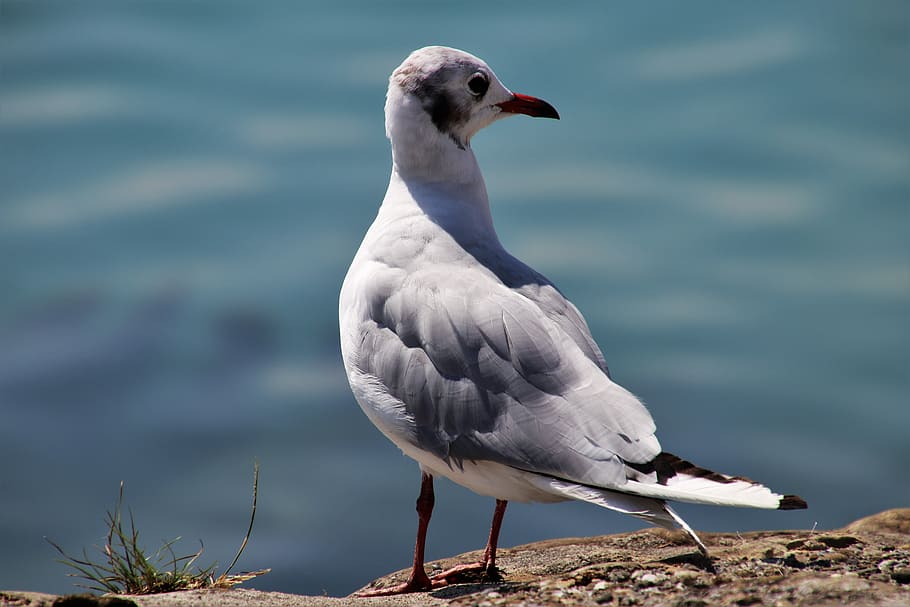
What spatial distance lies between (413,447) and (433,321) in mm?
500

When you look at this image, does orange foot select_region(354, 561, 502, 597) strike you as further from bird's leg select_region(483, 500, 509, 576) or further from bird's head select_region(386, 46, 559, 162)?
bird's head select_region(386, 46, 559, 162)

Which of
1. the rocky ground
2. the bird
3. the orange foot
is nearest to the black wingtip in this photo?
the bird

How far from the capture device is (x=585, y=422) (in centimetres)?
421

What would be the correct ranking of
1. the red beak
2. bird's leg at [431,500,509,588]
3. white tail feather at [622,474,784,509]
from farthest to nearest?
1. the red beak
2. bird's leg at [431,500,509,588]
3. white tail feather at [622,474,784,509]

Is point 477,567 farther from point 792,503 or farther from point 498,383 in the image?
point 792,503

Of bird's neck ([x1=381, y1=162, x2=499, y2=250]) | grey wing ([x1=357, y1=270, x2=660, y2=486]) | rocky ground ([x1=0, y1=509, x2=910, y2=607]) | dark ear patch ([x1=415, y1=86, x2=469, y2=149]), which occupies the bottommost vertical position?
rocky ground ([x1=0, y1=509, x2=910, y2=607])

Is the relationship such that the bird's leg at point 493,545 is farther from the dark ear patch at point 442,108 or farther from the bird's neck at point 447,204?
the dark ear patch at point 442,108

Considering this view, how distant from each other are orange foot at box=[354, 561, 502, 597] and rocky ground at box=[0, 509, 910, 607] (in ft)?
0.26

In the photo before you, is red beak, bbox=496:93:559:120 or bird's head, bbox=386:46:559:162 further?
red beak, bbox=496:93:559:120

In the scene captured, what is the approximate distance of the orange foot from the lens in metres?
4.97

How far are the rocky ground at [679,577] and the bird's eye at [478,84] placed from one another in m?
2.13

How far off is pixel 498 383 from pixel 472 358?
0.48ft

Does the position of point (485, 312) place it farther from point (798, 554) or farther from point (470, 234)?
point (798, 554)

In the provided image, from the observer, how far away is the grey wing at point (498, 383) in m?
4.16
